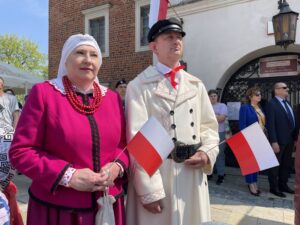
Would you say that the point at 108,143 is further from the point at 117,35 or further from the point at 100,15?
the point at 100,15

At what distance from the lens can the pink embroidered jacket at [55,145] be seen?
68.8 inches

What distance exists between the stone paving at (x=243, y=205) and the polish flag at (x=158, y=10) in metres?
2.78

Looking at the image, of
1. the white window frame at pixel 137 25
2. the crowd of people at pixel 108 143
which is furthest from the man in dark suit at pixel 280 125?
the white window frame at pixel 137 25

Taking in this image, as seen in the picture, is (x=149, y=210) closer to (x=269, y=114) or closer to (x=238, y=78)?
(x=269, y=114)

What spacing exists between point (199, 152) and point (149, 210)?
1.66ft

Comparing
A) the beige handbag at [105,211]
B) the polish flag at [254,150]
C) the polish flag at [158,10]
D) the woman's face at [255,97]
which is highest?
the polish flag at [158,10]

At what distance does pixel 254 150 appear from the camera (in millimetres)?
2115

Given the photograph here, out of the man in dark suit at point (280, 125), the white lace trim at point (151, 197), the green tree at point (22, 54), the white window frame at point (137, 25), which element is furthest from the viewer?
the green tree at point (22, 54)

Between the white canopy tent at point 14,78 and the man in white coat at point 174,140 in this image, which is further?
the white canopy tent at point 14,78

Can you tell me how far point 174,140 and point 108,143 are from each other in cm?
48

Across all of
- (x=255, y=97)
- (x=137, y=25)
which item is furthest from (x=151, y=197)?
(x=137, y=25)

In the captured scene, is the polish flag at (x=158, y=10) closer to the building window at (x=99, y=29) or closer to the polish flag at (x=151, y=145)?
the polish flag at (x=151, y=145)

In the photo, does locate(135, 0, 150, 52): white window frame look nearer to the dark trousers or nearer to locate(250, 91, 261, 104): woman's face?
locate(250, 91, 261, 104): woman's face

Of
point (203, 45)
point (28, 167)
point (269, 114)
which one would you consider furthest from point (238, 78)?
point (28, 167)
